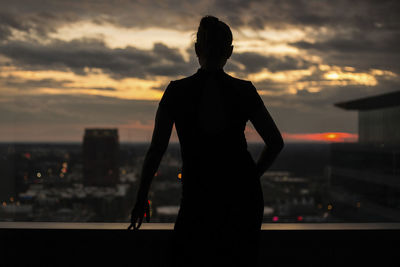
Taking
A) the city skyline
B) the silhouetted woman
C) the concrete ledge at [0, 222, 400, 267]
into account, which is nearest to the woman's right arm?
the silhouetted woman

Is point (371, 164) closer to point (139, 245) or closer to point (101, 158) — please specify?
point (101, 158)

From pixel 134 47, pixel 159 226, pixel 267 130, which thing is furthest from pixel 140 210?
pixel 134 47

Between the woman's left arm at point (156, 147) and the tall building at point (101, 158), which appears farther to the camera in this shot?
the tall building at point (101, 158)

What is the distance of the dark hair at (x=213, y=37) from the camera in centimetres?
118

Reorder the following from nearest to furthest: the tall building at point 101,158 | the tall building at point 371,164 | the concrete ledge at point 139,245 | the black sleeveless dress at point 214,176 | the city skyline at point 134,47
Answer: the black sleeveless dress at point 214,176 < the concrete ledge at point 139,245 < the city skyline at point 134,47 < the tall building at point 101,158 < the tall building at point 371,164

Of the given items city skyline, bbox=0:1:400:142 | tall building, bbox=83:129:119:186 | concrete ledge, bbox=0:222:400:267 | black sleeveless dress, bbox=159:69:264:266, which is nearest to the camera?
black sleeveless dress, bbox=159:69:264:266

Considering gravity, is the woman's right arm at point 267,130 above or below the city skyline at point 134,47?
below

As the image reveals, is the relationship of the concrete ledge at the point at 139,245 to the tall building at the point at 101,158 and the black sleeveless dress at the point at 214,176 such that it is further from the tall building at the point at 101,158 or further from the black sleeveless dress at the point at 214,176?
the tall building at the point at 101,158

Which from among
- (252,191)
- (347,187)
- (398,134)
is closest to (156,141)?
(252,191)

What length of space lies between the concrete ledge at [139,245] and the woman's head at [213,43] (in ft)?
3.31

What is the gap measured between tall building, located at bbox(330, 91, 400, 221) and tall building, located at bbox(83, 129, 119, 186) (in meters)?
19.4

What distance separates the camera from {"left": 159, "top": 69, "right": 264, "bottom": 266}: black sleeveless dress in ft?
3.80

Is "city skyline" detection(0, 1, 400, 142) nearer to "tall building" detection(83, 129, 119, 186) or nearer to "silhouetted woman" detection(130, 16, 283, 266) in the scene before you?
"tall building" detection(83, 129, 119, 186)

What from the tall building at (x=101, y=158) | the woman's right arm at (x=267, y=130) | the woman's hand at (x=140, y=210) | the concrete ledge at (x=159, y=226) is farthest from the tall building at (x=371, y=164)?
the woman's hand at (x=140, y=210)
